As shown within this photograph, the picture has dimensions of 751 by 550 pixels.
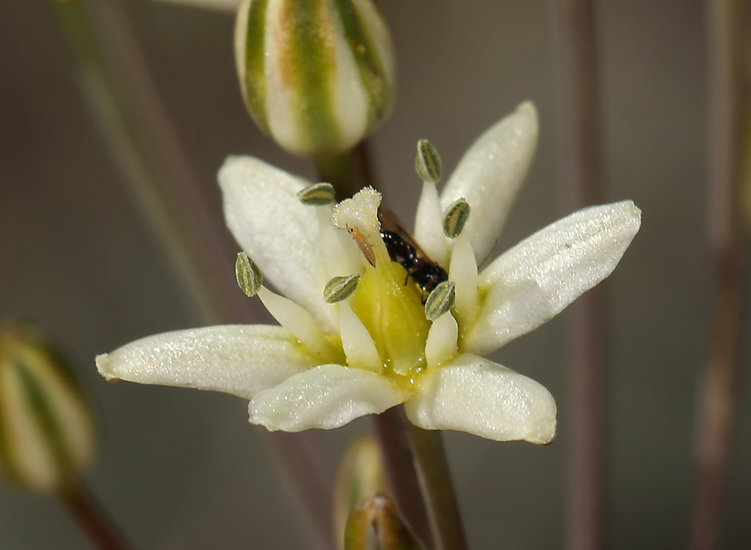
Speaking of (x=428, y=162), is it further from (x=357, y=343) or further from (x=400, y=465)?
(x=400, y=465)

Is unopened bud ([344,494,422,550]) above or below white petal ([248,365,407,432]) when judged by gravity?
below

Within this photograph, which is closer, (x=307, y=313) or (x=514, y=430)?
(x=514, y=430)

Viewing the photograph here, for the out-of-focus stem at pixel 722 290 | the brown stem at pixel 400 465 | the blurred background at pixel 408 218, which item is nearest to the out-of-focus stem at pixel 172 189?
the brown stem at pixel 400 465

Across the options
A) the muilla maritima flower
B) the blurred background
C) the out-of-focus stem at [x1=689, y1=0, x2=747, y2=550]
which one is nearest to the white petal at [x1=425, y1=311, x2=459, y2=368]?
the muilla maritima flower

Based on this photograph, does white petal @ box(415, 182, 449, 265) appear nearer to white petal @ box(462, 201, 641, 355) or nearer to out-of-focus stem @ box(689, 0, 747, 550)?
white petal @ box(462, 201, 641, 355)

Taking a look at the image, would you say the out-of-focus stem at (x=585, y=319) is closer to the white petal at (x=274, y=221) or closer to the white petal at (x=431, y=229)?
the white petal at (x=431, y=229)

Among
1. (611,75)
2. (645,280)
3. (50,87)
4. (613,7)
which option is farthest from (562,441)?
(50,87)

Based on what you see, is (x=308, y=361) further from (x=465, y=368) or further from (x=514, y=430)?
(x=514, y=430)
